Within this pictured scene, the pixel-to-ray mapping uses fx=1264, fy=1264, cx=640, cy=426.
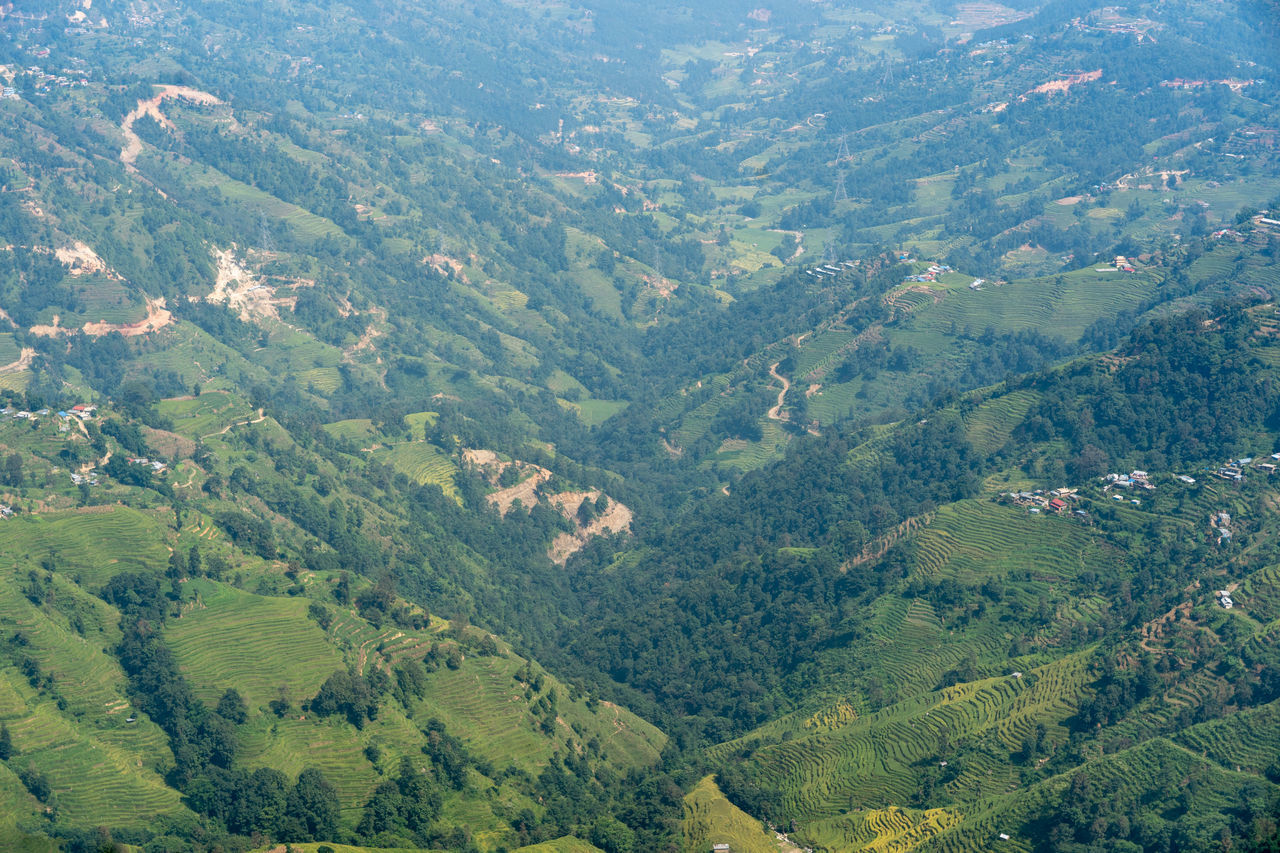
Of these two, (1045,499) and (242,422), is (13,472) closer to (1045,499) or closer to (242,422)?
(242,422)

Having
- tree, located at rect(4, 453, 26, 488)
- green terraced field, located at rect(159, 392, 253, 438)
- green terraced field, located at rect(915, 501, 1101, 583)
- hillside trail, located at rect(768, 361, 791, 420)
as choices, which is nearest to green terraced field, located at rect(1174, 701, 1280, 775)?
green terraced field, located at rect(915, 501, 1101, 583)

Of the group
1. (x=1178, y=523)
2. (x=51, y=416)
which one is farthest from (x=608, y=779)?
(x=51, y=416)

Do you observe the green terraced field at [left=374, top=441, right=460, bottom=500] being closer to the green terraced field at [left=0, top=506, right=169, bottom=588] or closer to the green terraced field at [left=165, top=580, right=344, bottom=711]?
the green terraced field at [left=0, top=506, right=169, bottom=588]

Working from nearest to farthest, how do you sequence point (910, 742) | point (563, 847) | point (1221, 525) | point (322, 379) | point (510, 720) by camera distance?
1. point (563, 847)
2. point (910, 742)
3. point (510, 720)
4. point (1221, 525)
5. point (322, 379)

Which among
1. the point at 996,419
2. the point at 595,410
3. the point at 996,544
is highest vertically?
the point at 996,544

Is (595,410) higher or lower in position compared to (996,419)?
lower

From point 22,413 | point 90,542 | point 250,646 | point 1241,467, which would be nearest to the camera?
point 250,646

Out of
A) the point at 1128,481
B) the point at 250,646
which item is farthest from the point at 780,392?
the point at 250,646

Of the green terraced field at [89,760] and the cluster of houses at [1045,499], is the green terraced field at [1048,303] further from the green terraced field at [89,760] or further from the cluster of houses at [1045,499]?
the green terraced field at [89,760]
